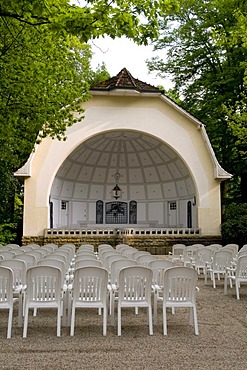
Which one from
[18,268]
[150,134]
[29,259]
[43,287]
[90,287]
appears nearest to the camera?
[43,287]

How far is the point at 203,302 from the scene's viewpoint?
8102mm

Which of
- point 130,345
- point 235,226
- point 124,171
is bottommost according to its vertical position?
point 130,345

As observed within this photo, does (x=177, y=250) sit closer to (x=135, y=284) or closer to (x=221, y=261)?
(x=221, y=261)

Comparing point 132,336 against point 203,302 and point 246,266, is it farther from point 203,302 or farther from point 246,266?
point 246,266

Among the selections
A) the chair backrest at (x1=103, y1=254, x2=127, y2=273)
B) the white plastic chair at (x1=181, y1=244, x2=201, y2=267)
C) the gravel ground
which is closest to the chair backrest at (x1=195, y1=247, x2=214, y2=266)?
the white plastic chair at (x1=181, y1=244, x2=201, y2=267)

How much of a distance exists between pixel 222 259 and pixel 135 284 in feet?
16.0

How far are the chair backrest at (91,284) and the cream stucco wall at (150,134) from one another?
50.0 feet

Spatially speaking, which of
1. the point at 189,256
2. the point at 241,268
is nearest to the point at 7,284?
the point at 241,268

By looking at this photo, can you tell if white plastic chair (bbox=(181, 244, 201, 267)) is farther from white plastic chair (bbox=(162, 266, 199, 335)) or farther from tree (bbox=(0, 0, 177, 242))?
tree (bbox=(0, 0, 177, 242))

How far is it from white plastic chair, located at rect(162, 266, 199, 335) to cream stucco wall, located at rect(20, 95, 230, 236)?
15.6 metres

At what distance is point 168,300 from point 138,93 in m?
17.1

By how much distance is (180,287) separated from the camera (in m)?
5.90

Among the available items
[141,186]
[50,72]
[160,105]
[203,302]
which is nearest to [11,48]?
[50,72]

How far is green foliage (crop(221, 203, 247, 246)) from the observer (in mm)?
19358
